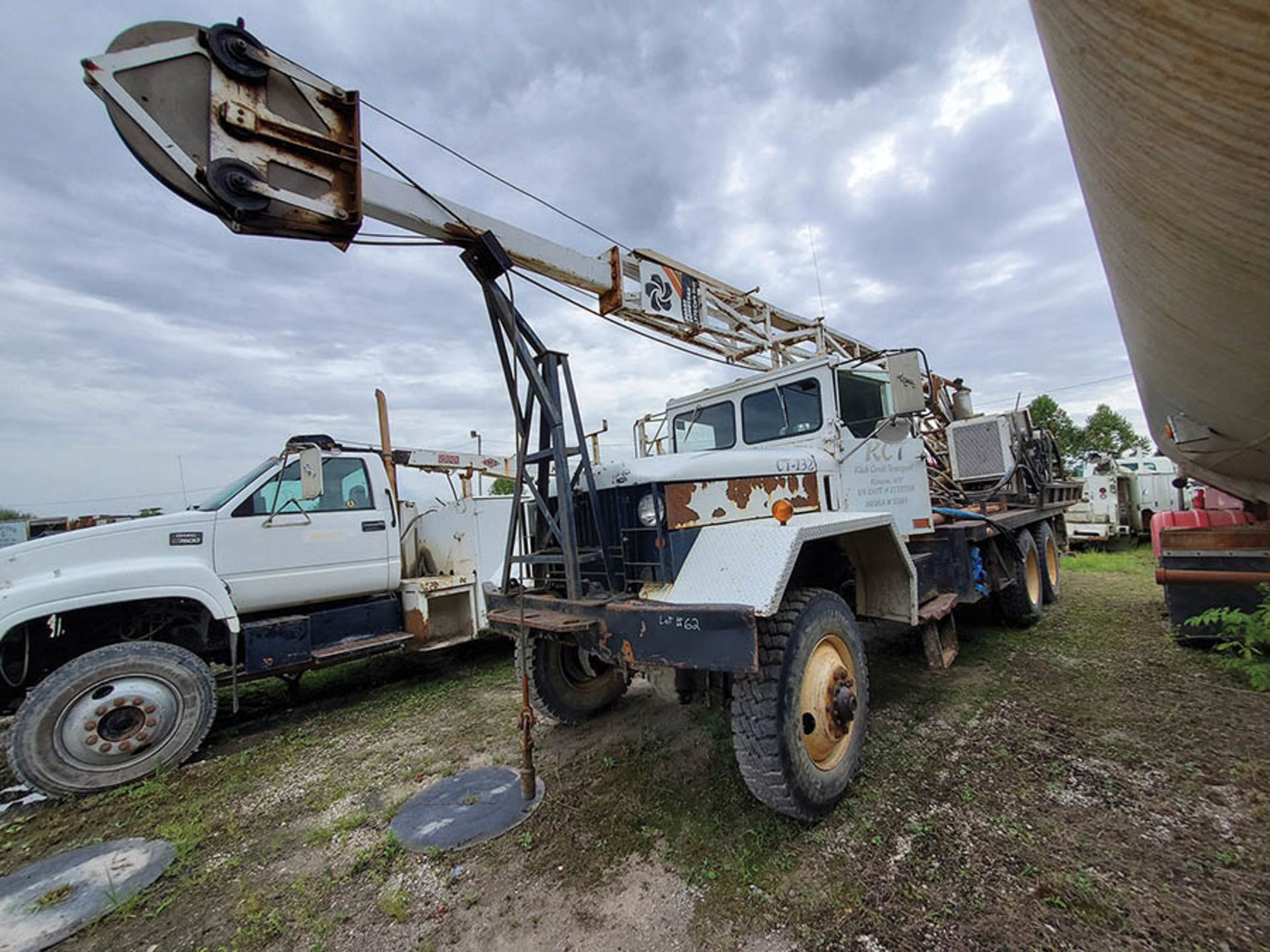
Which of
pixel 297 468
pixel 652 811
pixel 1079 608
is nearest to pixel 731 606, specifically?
pixel 652 811

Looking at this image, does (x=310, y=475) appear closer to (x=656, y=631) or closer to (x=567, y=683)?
(x=567, y=683)

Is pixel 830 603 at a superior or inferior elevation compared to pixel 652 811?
superior

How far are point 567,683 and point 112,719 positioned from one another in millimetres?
3071

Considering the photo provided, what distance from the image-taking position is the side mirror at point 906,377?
3.27 meters

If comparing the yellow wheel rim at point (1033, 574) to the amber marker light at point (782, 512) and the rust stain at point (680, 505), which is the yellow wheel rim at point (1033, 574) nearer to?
the amber marker light at point (782, 512)

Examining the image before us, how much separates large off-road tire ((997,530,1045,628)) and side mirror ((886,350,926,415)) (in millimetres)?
3333

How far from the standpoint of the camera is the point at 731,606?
2.15m

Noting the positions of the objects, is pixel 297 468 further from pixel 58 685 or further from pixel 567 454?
pixel 567 454

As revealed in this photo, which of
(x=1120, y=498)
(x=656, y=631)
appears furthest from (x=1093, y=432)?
(x=656, y=631)

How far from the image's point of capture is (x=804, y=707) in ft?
8.07

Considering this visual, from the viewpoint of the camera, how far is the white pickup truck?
3416 millimetres

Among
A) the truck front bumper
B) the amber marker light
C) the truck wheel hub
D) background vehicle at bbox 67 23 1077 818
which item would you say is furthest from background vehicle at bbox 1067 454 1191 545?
the truck wheel hub

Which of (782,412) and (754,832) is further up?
(782,412)

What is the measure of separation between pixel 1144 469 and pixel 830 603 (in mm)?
16806
